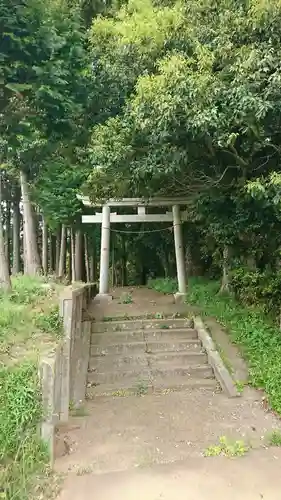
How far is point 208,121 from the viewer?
5.48 meters

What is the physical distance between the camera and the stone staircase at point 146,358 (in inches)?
245

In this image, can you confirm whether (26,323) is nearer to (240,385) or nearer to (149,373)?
(149,373)

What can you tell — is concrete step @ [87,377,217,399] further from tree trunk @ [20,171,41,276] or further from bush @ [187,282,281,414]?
tree trunk @ [20,171,41,276]

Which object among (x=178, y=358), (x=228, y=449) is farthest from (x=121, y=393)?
(x=228, y=449)

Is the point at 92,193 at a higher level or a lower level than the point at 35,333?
higher

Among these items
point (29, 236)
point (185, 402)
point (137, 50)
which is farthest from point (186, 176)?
point (29, 236)

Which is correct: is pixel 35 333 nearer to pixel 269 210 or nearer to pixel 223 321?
pixel 223 321

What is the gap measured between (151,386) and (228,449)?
2.11 m

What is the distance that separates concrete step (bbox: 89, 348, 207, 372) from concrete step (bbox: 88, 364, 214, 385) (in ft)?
0.35

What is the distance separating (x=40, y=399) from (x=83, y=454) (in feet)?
2.79

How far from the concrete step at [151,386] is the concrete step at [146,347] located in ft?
2.72

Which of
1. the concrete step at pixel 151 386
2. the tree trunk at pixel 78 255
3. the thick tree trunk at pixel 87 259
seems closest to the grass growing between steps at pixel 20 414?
the concrete step at pixel 151 386

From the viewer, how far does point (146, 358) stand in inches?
273

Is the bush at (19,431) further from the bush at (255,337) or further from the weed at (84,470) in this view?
the bush at (255,337)
